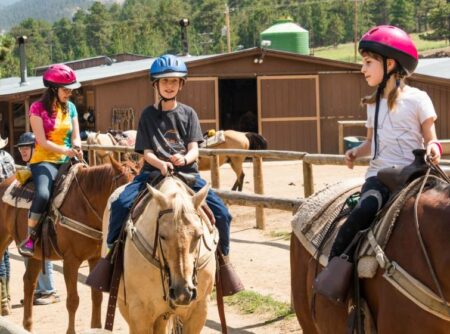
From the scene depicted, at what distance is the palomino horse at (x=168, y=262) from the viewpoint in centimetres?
533

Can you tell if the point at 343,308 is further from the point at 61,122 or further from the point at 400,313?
the point at 61,122

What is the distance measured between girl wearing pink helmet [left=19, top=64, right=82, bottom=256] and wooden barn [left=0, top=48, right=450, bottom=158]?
65.9 feet

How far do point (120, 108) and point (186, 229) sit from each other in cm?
2367

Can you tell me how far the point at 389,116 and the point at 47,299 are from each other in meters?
Answer: 6.15

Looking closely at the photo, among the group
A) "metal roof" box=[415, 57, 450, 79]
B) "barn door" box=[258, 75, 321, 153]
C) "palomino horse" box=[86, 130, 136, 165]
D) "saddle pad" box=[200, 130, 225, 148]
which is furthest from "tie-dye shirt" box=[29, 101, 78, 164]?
"metal roof" box=[415, 57, 450, 79]

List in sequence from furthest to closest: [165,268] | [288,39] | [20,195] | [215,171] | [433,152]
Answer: [288,39] < [215,171] < [20,195] < [165,268] < [433,152]

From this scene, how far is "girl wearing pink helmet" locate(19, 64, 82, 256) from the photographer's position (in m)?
7.96

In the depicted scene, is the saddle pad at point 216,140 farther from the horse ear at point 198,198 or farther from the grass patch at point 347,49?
the grass patch at point 347,49

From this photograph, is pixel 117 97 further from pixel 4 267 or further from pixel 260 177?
pixel 4 267

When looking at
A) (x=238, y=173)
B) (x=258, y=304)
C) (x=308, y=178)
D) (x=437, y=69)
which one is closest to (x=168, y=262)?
(x=258, y=304)

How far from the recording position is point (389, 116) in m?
A: 4.67

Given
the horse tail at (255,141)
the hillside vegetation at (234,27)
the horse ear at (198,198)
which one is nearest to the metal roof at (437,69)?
the horse tail at (255,141)

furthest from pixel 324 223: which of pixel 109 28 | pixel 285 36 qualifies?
pixel 109 28

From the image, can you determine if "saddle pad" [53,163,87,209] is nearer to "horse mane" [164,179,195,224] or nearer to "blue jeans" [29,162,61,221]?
"blue jeans" [29,162,61,221]
